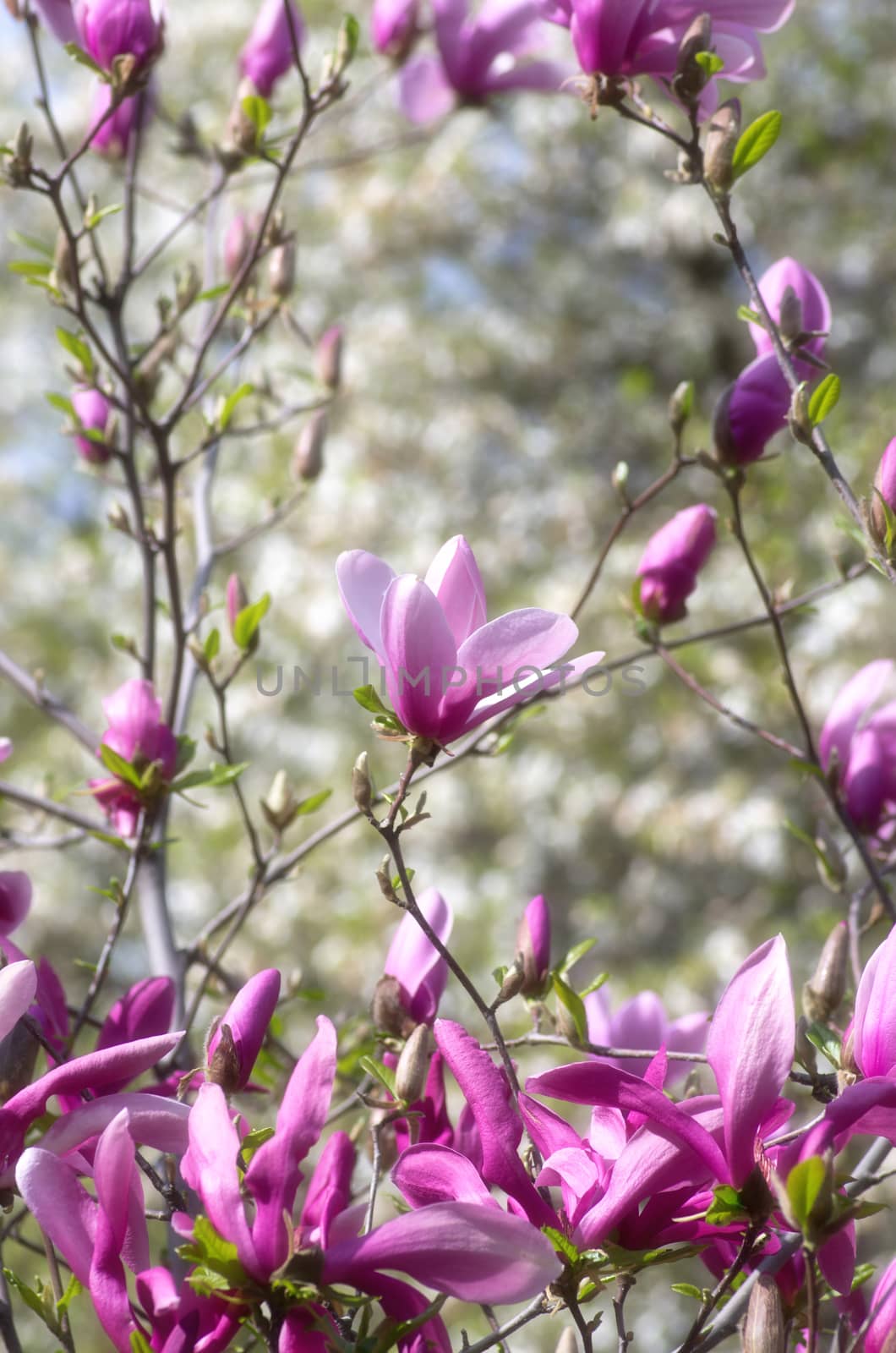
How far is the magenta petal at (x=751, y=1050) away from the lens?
39 cm

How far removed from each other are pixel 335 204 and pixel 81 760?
250 centimetres

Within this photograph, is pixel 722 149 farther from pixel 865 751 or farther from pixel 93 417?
pixel 93 417

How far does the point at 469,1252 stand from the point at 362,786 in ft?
0.61

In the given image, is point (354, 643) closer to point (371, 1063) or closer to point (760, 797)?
point (760, 797)

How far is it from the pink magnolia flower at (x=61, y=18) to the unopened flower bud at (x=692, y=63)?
44 centimetres

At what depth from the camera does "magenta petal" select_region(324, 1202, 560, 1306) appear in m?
0.35

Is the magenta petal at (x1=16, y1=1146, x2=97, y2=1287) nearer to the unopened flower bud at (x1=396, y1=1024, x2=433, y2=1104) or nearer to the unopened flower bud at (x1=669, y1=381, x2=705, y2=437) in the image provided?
the unopened flower bud at (x1=396, y1=1024, x2=433, y2=1104)

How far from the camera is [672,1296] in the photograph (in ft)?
10.8

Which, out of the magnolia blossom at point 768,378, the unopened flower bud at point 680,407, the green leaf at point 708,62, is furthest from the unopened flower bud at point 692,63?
the unopened flower bud at point 680,407

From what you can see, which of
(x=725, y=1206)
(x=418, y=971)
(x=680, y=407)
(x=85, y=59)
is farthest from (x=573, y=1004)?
(x=85, y=59)

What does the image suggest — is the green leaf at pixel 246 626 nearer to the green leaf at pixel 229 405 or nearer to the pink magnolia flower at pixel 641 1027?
the green leaf at pixel 229 405

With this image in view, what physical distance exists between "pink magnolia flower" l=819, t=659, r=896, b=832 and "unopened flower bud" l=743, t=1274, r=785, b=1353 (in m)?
0.43

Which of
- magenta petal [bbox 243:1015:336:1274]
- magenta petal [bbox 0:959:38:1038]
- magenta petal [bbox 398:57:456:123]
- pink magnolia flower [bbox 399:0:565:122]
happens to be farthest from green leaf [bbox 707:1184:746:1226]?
magenta petal [bbox 398:57:456:123]

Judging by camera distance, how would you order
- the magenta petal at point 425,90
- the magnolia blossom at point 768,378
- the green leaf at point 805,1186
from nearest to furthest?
the green leaf at point 805,1186
the magnolia blossom at point 768,378
the magenta petal at point 425,90
